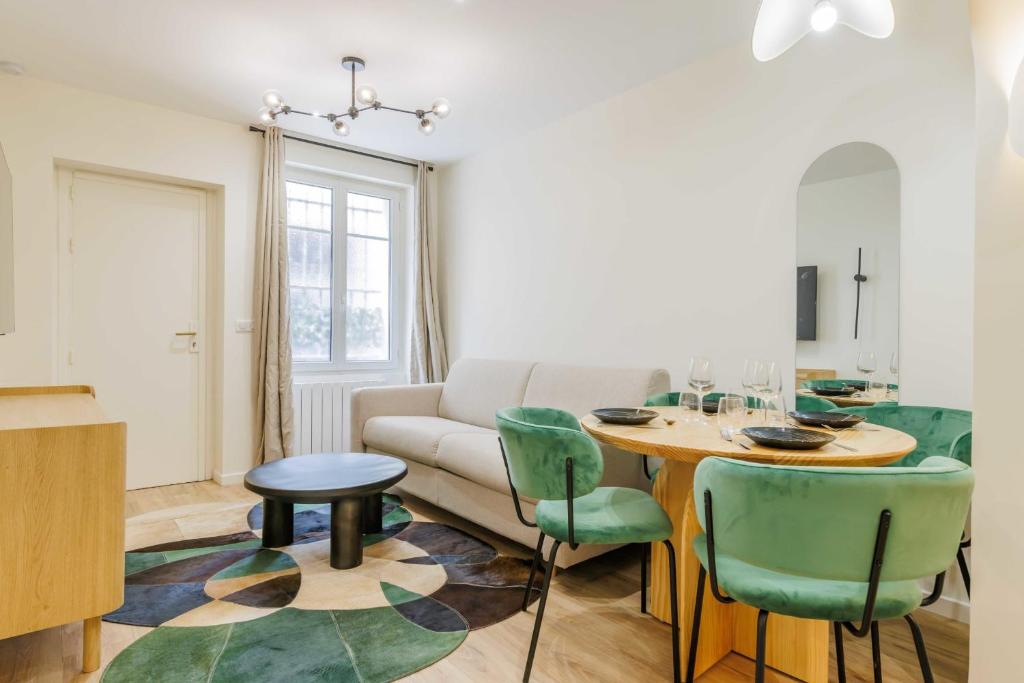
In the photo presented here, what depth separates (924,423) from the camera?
2.15 m

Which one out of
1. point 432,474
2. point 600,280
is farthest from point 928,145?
point 432,474

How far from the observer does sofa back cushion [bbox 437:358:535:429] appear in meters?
3.75

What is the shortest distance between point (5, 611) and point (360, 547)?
1262mm

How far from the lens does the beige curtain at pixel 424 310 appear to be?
15.7 feet

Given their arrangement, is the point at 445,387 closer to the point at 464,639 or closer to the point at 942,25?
the point at 464,639

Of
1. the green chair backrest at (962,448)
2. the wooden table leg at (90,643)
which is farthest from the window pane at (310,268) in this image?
the green chair backrest at (962,448)

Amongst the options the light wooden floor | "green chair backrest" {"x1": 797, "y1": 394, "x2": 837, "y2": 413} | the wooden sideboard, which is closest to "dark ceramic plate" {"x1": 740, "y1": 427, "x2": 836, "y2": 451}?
the light wooden floor

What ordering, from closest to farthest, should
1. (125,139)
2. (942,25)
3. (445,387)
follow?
1. (942,25)
2. (125,139)
3. (445,387)

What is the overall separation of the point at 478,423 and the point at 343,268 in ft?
5.97

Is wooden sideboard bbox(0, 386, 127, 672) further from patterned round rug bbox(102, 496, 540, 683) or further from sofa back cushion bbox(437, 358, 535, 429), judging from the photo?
sofa back cushion bbox(437, 358, 535, 429)

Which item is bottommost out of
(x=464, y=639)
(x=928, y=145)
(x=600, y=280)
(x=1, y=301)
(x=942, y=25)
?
(x=464, y=639)

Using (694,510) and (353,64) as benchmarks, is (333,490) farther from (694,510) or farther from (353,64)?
Answer: (353,64)

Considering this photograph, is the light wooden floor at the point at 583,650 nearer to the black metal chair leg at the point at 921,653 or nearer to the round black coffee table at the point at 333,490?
the black metal chair leg at the point at 921,653

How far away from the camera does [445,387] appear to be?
168 inches
